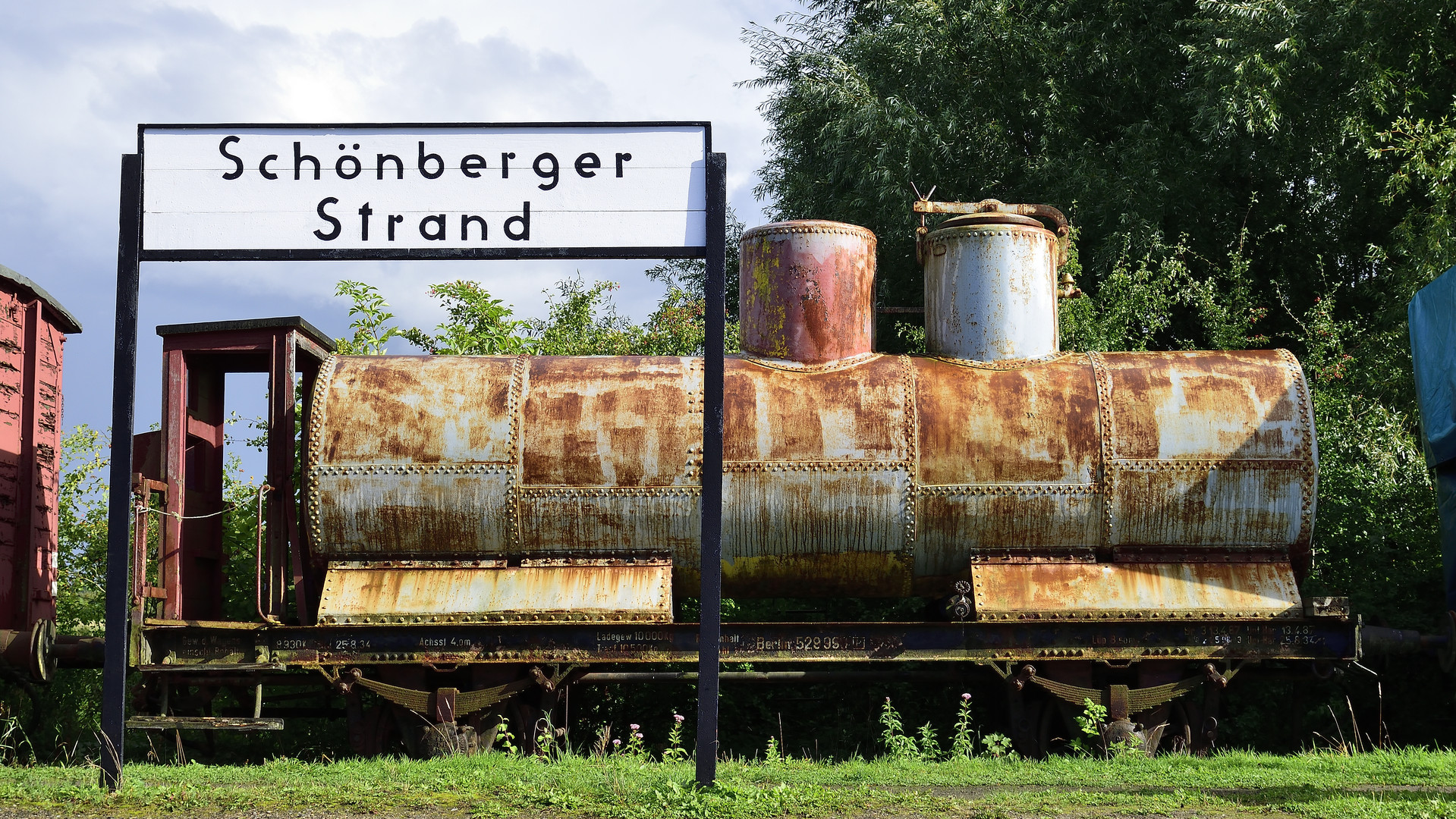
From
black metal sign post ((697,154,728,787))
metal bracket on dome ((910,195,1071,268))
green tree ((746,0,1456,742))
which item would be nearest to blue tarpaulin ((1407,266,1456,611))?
green tree ((746,0,1456,742))

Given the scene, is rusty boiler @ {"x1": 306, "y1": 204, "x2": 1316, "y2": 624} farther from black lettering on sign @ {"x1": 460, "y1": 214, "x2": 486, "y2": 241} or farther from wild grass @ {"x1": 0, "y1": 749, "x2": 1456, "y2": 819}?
black lettering on sign @ {"x1": 460, "y1": 214, "x2": 486, "y2": 241}

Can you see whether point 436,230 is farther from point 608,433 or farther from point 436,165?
point 608,433

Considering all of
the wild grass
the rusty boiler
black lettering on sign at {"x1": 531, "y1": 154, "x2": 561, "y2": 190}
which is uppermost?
black lettering on sign at {"x1": 531, "y1": 154, "x2": 561, "y2": 190}

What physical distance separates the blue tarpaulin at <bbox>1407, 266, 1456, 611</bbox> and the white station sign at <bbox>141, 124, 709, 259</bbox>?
7.41 metres

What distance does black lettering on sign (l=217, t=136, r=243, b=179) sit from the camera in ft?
21.9

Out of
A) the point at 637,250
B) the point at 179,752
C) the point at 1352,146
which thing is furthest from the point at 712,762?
the point at 1352,146

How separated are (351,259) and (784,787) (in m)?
3.45

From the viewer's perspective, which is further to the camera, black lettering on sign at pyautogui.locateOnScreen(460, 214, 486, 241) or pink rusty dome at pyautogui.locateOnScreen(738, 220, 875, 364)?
pink rusty dome at pyautogui.locateOnScreen(738, 220, 875, 364)

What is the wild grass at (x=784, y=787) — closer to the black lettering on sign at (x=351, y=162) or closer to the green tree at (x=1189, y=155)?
the black lettering on sign at (x=351, y=162)

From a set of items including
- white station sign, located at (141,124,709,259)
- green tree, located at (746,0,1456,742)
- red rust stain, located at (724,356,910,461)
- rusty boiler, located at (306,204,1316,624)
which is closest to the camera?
white station sign, located at (141,124,709,259)

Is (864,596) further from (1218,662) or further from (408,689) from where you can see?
(408,689)

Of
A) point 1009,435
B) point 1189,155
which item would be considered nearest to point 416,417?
point 1009,435

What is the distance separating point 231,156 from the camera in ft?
21.9

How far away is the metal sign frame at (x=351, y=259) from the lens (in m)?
6.36
